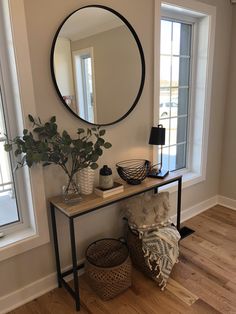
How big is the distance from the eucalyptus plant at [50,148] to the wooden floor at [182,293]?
2.71 ft

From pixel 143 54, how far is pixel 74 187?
120 cm

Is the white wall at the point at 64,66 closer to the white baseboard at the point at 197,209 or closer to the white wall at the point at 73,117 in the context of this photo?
the white wall at the point at 73,117

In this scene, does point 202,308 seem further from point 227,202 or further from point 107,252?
point 227,202

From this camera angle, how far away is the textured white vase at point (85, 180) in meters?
1.77

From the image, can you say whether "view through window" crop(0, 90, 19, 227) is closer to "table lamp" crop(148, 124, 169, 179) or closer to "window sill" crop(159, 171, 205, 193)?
"table lamp" crop(148, 124, 169, 179)

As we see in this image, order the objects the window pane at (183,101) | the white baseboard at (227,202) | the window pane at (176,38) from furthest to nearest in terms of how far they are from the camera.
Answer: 1. the white baseboard at (227,202)
2. the window pane at (183,101)
3. the window pane at (176,38)

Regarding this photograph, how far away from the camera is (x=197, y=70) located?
8.84 feet

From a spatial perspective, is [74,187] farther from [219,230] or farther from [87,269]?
[219,230]

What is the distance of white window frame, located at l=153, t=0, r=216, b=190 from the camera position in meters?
2.17

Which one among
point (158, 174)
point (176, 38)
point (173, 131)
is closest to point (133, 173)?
point (158, 174)

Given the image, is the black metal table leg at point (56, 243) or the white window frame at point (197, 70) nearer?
the black metal table leg at point (56, 243)

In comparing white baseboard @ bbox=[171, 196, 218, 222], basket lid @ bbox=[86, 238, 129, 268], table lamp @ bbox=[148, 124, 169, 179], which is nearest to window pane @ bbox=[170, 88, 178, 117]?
table lamp @ bbox=[148, 124, 169, 179]

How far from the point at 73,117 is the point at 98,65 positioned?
0.43 metres

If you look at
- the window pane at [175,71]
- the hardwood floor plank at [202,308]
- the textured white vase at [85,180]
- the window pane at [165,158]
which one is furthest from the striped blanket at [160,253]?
the window pane at [175,71]
